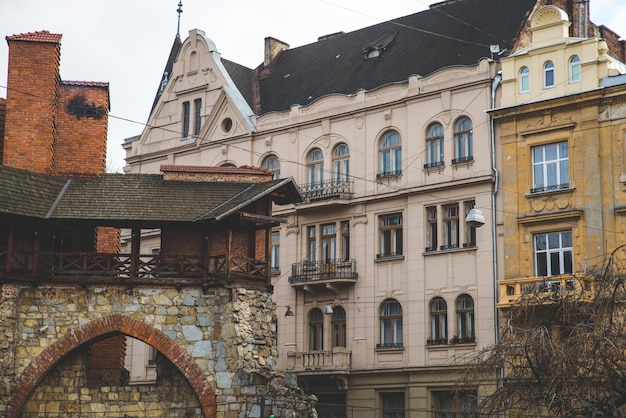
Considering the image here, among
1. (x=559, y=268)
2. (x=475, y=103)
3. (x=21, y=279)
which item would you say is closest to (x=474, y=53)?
(x=475, y=103)

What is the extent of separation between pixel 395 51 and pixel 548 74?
8.94 metres

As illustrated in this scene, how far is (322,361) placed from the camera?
4409 centimetres

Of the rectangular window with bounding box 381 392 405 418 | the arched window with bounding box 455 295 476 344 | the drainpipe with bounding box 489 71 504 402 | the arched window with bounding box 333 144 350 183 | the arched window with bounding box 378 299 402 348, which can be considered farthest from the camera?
the arched window with bounding box 333 144 350 183

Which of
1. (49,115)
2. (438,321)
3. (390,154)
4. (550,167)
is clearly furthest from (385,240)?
(49,115)

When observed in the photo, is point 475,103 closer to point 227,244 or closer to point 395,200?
point 395,200

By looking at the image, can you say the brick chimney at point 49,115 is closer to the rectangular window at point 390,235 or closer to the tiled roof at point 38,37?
the tiled roof at point 38,37

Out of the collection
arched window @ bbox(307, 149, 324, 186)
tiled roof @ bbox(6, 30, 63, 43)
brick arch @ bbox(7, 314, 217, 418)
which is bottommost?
brick arch @ bbox(7, 314, 217, 418)

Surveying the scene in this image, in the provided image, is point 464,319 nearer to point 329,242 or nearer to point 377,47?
point 329,242

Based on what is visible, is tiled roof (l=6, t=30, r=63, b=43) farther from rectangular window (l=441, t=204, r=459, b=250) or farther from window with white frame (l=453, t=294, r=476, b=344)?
window with white frame (l=453, t=294, r=476, b=344)

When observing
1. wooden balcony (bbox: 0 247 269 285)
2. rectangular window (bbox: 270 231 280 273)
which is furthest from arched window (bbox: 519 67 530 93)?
wooden balcony (bbox: 0 247 269 285)

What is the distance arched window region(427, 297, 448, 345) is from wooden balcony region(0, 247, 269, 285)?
434 inches

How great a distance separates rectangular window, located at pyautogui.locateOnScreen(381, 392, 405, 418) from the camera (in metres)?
42.7

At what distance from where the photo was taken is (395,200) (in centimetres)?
4425

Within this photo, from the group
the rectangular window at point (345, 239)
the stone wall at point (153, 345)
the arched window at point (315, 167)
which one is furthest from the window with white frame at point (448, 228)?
the stone wall at point (153, 345)
